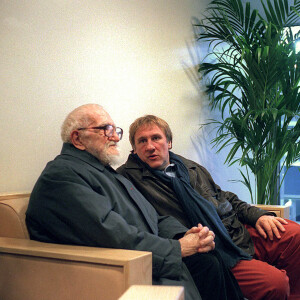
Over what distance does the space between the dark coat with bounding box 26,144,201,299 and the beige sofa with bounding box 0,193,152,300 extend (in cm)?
7

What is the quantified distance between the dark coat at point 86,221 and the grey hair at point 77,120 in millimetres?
228

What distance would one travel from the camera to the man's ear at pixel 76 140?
218 centimetres

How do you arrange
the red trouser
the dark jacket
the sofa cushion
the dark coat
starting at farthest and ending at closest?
the dark jacket
the red trouser
the sofa cushion
the dark coat

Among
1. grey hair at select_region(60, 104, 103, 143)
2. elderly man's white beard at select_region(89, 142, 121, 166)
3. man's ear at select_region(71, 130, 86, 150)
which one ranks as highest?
grey hair at select_region(60, 104, 103, 143)

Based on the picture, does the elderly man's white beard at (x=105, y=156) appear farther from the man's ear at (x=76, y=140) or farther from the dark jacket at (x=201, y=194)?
the dark jacket at (x=201, y=194)

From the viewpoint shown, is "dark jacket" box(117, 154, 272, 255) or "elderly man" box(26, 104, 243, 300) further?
"dark jacket" box(117, 154, 272, 255)

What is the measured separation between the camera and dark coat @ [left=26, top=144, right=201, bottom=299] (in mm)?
1684

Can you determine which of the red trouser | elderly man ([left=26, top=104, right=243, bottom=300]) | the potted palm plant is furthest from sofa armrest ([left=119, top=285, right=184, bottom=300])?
the potted palm plant

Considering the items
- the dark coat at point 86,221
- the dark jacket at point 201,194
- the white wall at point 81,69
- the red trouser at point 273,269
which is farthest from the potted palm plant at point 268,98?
the dark coat at point 86,221

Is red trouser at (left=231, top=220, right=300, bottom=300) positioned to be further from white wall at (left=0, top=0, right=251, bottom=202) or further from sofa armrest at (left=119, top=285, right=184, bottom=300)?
sofa armrest at (left=119, top=285, right=184, bottom=300)

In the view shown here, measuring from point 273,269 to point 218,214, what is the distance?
49 cm

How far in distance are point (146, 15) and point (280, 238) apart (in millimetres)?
1904

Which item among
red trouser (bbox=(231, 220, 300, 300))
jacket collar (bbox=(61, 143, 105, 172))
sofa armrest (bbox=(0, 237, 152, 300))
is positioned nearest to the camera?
sofa armrest (bbox=(0, 237, 152, 300))

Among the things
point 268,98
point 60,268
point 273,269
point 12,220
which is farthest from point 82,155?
point 268,98
